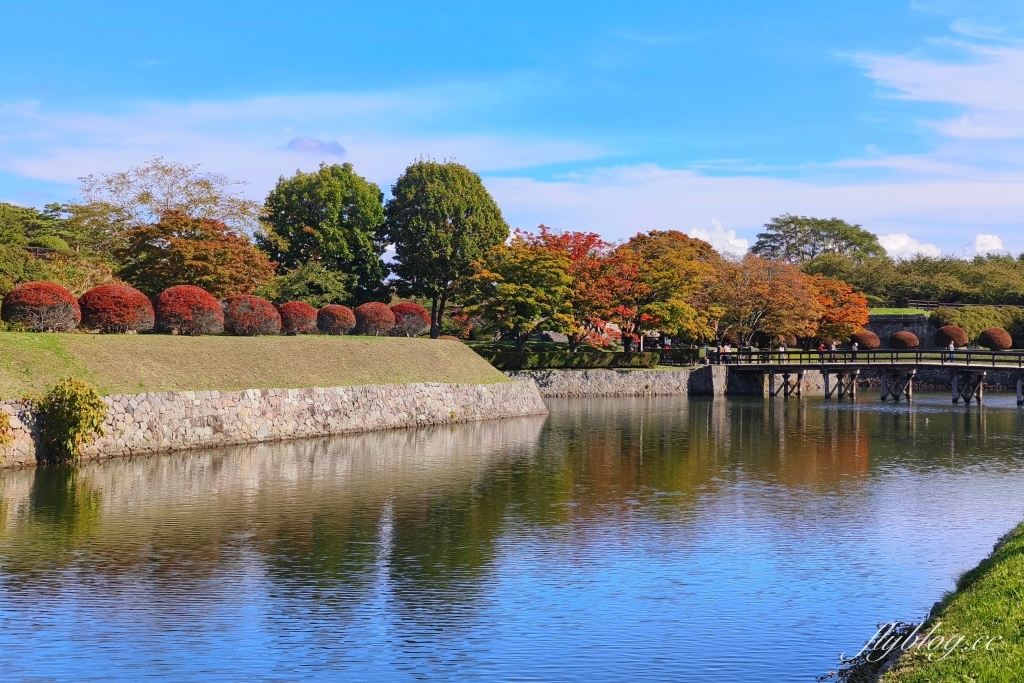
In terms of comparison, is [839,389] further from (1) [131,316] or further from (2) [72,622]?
(2) [72,622]

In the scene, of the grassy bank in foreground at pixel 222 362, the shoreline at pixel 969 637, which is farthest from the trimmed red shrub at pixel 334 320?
the shoreline at pixel 969 637

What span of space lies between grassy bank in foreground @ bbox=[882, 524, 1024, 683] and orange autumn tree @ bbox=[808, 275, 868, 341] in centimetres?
7128

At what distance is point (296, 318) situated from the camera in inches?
1877

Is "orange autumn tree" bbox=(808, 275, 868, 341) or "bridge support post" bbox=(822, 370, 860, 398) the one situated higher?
"orange autumn tree" bbox=(808, 275, 868, 341)

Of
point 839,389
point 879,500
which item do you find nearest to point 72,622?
point 879,500

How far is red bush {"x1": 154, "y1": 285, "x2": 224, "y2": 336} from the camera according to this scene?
40.3 meters

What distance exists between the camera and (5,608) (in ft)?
49.2

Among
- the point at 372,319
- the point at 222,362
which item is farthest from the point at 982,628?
the point at 372,319

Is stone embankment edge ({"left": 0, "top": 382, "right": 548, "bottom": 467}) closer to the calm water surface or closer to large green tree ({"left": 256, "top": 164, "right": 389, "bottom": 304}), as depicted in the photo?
the calm water surface

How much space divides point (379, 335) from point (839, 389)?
34.8m

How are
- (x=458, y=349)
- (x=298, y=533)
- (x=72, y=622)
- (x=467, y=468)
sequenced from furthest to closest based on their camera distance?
(x=458, y=349) → (x=467, y=468) → (x=298, y=533) → (x=72, y=622)

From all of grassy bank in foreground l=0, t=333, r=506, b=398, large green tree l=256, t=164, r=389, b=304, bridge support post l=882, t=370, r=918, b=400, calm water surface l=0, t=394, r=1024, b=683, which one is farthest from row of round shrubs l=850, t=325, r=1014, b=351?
calm water surface l=0, t=394, r=1024, b=683

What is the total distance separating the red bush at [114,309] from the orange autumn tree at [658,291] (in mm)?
34544

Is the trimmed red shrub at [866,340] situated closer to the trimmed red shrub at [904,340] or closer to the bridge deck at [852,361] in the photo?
the trimmed red shrub at [904,340]
